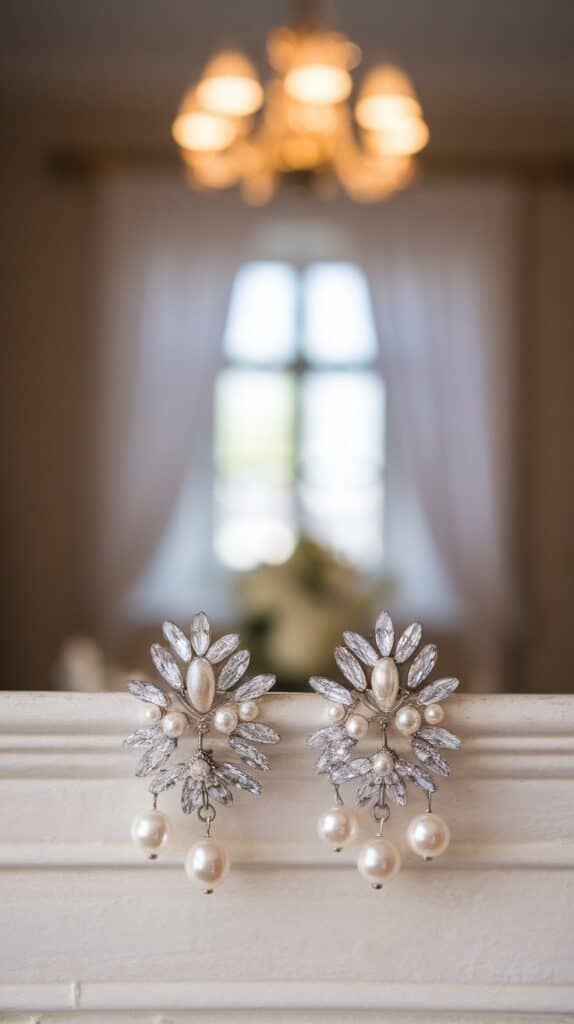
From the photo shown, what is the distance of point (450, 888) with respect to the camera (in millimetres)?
565

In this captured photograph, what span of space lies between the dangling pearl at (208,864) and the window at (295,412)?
468cm

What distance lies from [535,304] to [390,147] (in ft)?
9.19

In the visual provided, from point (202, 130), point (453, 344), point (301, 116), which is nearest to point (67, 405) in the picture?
point (453, 344)

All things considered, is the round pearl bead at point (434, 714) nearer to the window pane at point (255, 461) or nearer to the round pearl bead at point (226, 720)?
the round pearl bead at point (226, 720)

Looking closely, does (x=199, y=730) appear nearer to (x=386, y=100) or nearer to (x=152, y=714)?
(x=152, y=714)

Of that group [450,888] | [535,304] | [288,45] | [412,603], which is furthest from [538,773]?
[535,304]

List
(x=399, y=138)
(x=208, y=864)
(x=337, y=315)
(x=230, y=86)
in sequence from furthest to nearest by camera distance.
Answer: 1. (x=337, y=315)
2. (x=399, y=138)
3. (x=230, y=86)
4. (x=208, y=864)

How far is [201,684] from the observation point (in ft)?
1.74

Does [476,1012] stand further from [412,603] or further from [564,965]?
[412,603]

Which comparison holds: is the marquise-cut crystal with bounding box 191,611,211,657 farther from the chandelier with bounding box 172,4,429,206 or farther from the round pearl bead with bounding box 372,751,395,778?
the chandelier with bounding box 172,4,429,206

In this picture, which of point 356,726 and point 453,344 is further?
point 453,344

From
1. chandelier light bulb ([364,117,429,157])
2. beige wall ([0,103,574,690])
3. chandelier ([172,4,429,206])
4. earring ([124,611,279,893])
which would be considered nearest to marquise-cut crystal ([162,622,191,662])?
earring ([124,611,279,893])

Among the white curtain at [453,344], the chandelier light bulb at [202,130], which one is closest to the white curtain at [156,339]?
the white curtain at [453,344]

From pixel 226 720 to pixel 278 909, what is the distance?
0.11m
